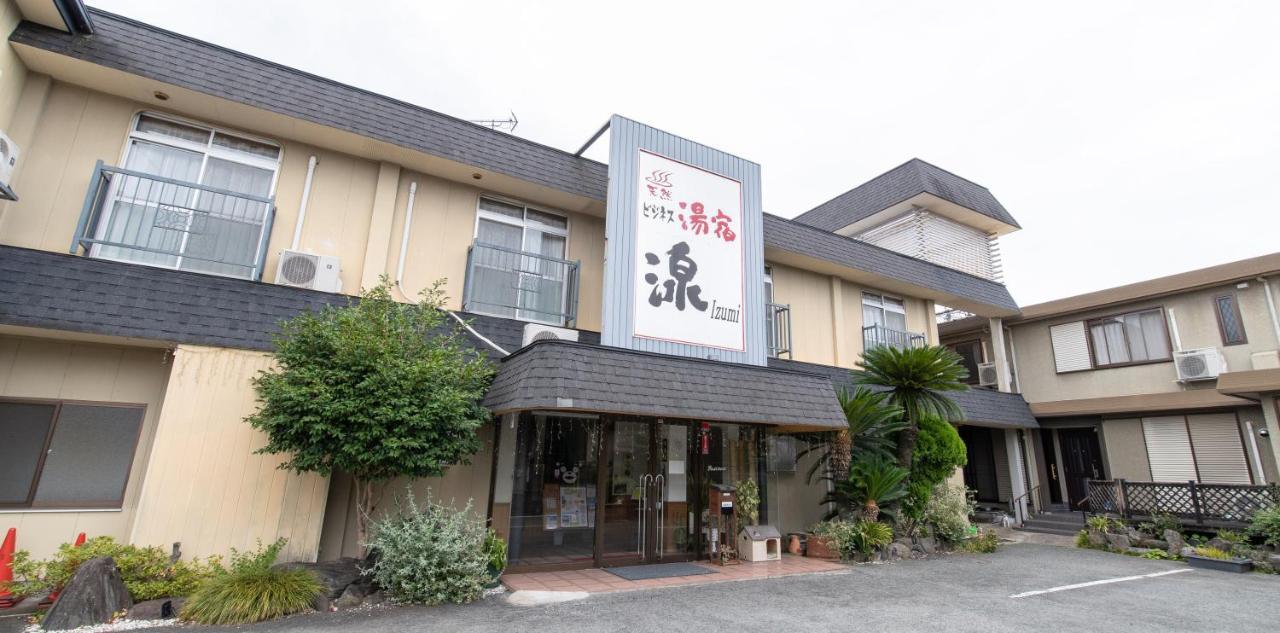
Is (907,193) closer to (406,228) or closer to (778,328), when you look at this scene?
(778,328)

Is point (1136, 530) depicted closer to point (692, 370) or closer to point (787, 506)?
point (787, 506)

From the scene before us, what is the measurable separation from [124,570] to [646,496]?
219 inches

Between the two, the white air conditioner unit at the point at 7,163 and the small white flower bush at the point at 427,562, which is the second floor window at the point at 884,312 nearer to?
the small white flower bush at the point at 427,562

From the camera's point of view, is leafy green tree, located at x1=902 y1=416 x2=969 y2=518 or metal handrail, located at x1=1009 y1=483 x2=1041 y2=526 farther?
metal handrail, located at x1=1009 y1=483 x2=1041 y2=526

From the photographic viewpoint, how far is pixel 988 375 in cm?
1466

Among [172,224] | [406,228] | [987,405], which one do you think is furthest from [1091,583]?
[172,224]

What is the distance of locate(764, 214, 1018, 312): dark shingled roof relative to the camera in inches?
402

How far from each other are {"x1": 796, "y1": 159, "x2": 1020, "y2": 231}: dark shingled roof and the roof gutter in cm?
1505

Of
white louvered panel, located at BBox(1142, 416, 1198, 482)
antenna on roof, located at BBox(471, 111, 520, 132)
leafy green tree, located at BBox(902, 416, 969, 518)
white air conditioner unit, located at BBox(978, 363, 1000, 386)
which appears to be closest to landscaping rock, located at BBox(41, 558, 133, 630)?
antenna on roof, located at BBox(471, 111, 520, 132)

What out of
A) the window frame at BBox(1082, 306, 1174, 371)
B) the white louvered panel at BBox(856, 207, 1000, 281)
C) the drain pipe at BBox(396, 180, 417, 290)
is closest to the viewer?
the drain pipe at BBox(396, 180, 417, 290)

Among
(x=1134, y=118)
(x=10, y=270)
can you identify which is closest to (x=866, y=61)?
(x=1134, y=118)

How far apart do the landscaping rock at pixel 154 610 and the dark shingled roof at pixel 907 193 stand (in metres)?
15.4

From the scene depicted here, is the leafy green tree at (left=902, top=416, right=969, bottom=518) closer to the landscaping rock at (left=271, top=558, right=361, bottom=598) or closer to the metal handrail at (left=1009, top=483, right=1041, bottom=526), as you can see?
the metal handrail at (left=1009, top=483, right=1041, bottom=526)

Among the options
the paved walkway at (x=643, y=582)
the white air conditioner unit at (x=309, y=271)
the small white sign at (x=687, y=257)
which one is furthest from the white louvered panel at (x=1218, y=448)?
the white air conditioner unit at (x=309, y=271)
